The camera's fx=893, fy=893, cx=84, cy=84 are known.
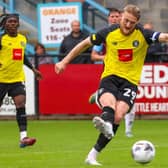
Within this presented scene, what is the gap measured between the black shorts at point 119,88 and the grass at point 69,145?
89 centimetres

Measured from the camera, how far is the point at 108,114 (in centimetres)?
1144

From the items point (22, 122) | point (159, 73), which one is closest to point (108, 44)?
point (22, 122)

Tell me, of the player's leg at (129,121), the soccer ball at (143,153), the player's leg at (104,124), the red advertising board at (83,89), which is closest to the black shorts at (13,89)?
the player's leg at (129,121)

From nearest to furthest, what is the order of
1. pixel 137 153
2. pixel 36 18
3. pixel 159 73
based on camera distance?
pixel 137 153 < pixel 159 73 < pixel 36 18

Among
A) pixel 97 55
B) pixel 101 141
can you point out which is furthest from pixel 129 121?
pixel 101 141

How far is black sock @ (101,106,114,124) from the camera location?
11.4m

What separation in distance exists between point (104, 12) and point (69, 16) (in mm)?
1628

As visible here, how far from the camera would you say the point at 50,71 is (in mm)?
21516

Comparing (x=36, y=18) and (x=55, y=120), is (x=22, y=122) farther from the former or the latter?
(x=36, y=18)

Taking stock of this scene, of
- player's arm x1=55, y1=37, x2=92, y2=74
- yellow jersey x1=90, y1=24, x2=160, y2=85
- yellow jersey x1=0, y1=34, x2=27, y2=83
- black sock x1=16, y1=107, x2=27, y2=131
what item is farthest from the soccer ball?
yellow jersey x1=0, y1=34, x2=27, y2=83

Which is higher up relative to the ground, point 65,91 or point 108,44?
point 108,44

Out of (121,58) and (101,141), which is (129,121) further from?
(101,141)

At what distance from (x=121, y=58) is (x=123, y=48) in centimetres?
14

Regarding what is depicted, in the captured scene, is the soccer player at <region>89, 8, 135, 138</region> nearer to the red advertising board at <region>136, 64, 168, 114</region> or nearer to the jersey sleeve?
the jersey sleeve
